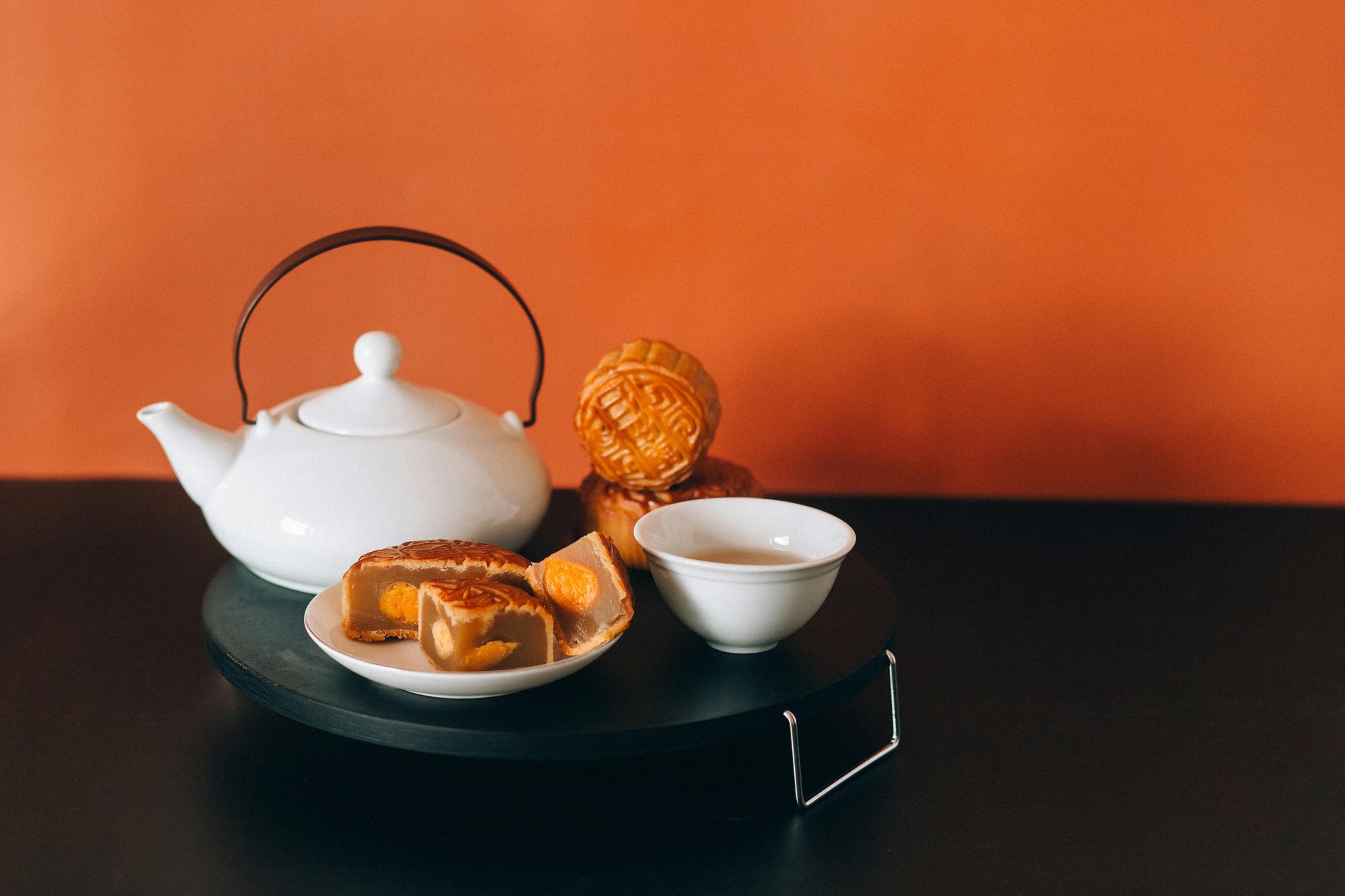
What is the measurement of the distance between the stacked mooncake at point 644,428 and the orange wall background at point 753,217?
55cm

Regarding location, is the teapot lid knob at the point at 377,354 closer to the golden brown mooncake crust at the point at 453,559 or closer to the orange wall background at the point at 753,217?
the golden brown mooncake crust at the point at 453,559

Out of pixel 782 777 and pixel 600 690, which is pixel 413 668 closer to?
pixel 600 690

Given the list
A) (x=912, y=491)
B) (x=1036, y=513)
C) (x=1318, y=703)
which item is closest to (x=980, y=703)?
(x=1318, y=703)

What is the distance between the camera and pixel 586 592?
721mm

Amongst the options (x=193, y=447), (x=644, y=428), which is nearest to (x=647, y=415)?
(x=644, y=428)

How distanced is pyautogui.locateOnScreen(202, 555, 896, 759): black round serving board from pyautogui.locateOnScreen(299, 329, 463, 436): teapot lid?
0.15 meters

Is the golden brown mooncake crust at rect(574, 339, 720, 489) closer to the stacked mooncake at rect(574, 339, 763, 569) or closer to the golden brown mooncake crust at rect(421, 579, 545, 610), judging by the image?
the stacked mooncake at rect(574, 339, 763, 569)

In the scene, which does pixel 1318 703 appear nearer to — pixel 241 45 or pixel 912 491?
pixel 912 491

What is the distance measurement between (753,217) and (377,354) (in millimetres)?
654

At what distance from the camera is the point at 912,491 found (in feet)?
4.97

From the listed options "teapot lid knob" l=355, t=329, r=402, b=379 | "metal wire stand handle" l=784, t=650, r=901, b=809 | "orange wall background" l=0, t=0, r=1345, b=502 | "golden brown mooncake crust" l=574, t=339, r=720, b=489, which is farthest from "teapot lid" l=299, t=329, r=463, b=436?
"orange wall background" l=0, t=0, r=1345, b=502

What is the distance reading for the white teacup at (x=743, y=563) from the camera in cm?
72

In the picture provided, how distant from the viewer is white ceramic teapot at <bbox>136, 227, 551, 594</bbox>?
0.84 meters

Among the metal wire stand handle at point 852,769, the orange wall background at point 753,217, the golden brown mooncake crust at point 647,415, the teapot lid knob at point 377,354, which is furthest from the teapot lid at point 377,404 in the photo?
the orange wall background at point 753,217
